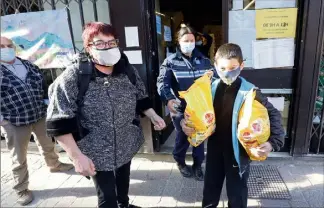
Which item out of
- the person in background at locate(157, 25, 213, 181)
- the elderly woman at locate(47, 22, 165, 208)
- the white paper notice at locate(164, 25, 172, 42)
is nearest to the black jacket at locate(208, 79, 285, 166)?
the elderly woman at locate(47, 22, 165, 208)

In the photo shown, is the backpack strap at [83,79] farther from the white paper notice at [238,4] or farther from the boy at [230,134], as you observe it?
the white paper notice at [238,4]

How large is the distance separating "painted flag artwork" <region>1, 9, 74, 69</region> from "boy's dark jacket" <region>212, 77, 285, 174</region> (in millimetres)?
2598

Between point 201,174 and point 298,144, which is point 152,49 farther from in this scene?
point 298,144

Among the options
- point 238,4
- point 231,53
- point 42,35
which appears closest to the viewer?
point 231,53

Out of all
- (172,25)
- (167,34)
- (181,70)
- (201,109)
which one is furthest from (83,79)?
(172,25)

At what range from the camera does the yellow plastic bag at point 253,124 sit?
1.76 metres

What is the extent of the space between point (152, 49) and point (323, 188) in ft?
8.70

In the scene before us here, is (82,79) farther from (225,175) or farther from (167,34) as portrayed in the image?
(167,34)

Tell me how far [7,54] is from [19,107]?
0.58 metres

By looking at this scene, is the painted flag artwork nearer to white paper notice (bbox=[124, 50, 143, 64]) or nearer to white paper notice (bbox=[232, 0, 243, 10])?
white paper notice (bbox=[124, 50, 143, 64])

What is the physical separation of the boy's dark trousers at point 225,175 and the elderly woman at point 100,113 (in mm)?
552

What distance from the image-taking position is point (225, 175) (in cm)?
222

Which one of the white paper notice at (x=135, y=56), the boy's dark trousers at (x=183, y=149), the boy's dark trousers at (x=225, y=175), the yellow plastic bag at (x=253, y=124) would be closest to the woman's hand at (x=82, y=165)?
the boy's dark trousers at (x=225, y=175)

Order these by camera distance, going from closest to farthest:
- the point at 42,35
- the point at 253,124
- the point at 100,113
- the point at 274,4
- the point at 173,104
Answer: the point at 253,124
the point at 100,113
the point at 173,104
the point at 274,4
the point at 42,35
